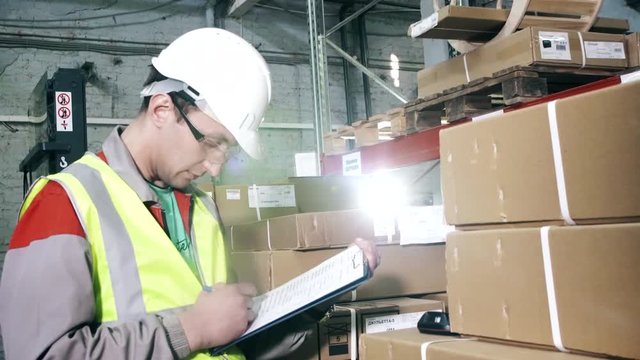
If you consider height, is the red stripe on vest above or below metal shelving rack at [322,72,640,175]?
below

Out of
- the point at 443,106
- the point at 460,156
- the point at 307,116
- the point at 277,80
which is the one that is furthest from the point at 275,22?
the point at 460,156

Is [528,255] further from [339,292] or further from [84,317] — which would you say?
[84,317]

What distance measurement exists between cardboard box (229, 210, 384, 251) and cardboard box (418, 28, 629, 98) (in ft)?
4.06

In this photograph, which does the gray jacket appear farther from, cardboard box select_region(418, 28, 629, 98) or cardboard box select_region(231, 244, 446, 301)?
cardboard box select_region(418, 28, 629, 98)

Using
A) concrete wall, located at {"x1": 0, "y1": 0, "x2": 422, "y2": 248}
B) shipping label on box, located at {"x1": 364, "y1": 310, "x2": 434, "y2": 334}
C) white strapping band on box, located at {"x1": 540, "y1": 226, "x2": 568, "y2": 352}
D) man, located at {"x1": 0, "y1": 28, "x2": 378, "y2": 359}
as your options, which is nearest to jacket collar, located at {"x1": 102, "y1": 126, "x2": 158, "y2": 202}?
man, located at {"x1": 0, "y1": 28, "x2": 378, "y2": 359}

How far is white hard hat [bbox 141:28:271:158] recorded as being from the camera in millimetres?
1904

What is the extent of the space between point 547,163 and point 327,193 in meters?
2.26

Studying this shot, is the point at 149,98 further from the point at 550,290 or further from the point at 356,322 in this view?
the point at 356,322

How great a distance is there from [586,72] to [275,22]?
6.95m

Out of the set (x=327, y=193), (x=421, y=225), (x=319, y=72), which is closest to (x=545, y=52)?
(x=421, y=225)

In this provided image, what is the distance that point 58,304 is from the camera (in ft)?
4.95

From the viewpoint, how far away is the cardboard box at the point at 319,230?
293cm

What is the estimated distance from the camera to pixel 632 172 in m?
1.48

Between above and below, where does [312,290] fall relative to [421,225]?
below
